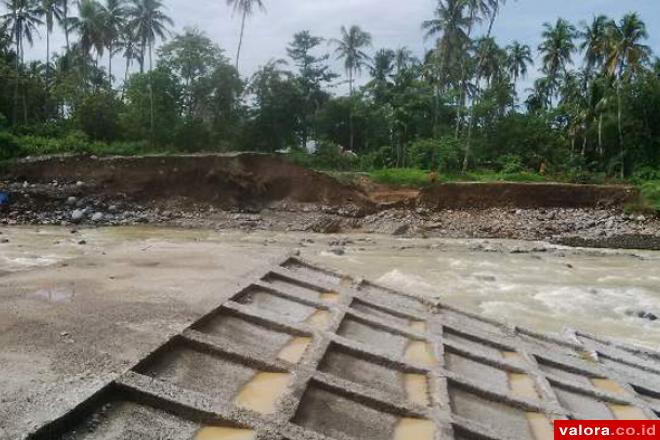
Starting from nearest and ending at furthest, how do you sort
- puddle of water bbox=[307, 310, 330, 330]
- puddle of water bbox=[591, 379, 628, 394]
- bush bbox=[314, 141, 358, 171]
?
1. puddle of water bbox=[307, 310, 330, 330]
2. puddle of water bbox=[591, 379, 628, 394]
3. bush bbox=[314, 141, 358, 171]

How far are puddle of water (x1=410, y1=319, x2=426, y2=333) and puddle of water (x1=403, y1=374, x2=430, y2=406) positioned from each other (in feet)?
4.45

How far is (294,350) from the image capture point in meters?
4.85

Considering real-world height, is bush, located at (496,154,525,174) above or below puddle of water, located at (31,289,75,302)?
above

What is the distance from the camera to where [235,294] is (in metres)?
5.80

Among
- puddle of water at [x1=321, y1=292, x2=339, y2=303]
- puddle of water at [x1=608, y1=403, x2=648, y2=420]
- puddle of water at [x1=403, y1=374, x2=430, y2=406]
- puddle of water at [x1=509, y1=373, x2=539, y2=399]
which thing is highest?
puddle of water at [x1=321, y1=292, x2=339, y2=303]

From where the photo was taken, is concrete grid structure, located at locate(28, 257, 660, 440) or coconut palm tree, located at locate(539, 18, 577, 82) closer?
concrete grid structure, located at locate(28, 257, 660, 440)

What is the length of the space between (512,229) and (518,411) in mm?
21869

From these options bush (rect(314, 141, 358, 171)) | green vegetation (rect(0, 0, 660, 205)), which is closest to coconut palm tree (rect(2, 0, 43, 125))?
green vegetation (rect(0, 0, 660, 205))

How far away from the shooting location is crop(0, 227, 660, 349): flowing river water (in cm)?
1166

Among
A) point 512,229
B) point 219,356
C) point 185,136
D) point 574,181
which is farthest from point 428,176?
point 219,356

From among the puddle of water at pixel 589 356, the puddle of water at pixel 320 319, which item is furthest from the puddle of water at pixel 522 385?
the puddle of water at pixel 320 319

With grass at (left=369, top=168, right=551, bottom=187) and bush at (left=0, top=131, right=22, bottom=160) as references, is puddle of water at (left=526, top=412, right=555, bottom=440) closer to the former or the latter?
grass at (left=369, top=168, right=551, bottom=187)

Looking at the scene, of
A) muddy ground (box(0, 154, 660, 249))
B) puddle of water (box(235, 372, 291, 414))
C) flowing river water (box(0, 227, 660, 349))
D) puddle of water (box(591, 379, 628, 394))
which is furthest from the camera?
muddy ground (box(0, 154, 660, 249))

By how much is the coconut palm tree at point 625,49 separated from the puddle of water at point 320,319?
35959 mm
